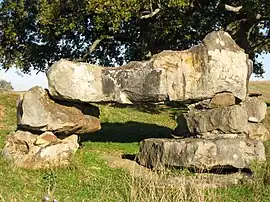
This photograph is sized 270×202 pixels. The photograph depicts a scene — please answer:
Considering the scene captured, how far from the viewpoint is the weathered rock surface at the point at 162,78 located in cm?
1205

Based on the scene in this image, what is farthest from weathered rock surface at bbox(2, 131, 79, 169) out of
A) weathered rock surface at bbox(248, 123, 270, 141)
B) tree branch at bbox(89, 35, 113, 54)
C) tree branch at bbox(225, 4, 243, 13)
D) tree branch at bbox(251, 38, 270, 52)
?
tree branch at bbox(251, 38, 270, 52)

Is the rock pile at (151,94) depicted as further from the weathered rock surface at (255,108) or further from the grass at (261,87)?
→ the grass at (261,87)

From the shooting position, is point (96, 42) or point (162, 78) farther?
point (96, 42)

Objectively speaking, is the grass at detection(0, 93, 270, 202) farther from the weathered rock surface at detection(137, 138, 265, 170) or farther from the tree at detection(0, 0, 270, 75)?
the tree at detection(0, 0, 270, 75)

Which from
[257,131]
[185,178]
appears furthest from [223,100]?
[257,131]

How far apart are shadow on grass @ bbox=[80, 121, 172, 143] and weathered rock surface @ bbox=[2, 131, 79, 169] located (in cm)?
355

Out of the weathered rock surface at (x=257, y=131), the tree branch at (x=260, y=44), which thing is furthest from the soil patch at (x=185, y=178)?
the tree branch at (x=260, y=44)

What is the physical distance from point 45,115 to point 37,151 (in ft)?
2.89

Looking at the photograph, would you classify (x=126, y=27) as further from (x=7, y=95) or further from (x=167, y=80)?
(x=167, y=80)

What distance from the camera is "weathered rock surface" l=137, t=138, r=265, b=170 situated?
1133 cm

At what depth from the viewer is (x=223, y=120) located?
40.2ft

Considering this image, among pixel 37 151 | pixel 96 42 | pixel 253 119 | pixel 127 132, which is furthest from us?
pixel 96 42

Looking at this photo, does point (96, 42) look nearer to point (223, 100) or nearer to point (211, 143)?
point (223, 100)

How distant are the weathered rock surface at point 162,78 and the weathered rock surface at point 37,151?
113 cm
